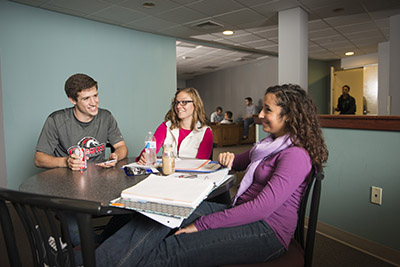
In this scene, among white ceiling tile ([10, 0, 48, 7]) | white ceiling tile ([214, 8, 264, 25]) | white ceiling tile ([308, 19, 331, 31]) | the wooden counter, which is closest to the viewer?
white ceiling tile ([10, 0, 48, 7])

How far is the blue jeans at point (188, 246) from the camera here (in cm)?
100

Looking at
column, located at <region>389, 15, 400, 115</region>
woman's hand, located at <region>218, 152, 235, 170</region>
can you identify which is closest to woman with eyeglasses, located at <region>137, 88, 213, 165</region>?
woman's hand, located at <region>218, 152, 235, 170</region>

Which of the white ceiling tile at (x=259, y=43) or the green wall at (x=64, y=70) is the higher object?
the white ceiling tile at (x=259, y=43)

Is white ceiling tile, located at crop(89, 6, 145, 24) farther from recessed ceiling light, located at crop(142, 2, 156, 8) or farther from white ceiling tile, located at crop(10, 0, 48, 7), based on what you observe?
white ceiling tile, located at crop(10, 0, 48, 7)

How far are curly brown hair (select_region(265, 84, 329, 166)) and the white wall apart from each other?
27.6 ft

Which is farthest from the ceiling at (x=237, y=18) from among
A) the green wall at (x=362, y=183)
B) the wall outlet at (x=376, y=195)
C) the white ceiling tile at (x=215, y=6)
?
the wall outlet at (x=376, y=195)

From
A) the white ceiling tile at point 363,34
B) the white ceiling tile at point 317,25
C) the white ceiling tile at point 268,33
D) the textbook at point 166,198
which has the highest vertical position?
the white ceiling tile at point 363,34

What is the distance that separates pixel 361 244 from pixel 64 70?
4227 millimetres

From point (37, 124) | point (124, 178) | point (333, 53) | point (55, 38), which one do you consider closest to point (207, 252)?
point (124, 178)

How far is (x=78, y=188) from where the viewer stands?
1267 millimetres

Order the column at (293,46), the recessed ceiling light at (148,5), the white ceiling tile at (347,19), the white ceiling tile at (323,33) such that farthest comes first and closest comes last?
the white ceiling tile at (323,33), the white ceiling tile at (347,19), the column at (293,46), the recessed ceiling light at (148,5)

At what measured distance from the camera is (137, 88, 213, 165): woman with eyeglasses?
223 centimetres

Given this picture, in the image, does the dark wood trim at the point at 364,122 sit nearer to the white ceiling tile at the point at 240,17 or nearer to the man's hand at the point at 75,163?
the man's hand at the point at 75,163

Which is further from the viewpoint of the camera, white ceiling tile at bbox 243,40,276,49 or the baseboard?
white ceiling tile at bbox 243,40,276,49
